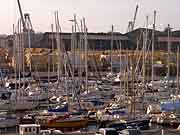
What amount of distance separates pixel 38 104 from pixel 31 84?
7.92m

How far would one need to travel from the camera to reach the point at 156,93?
124 ft

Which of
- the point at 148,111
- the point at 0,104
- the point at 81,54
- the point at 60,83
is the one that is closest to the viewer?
the point at 148,111

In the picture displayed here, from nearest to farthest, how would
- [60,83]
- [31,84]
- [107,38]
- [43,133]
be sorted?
[43,133], [60,83], [31,84], [107,38]

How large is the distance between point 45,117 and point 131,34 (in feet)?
229

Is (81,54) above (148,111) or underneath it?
above

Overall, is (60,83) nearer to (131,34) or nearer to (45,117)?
(45,117)

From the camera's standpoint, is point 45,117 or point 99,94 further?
point 99,94

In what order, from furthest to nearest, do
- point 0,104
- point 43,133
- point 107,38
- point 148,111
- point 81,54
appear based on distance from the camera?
point 107,38 → point 81,54 → point 0,104 → point 148,111 → point 43,133

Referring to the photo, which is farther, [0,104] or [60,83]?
[60,83]

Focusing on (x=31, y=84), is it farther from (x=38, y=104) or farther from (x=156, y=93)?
(x=156, y=93)

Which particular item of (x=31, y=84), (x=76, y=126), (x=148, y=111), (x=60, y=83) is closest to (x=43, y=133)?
(x=76, y=126)

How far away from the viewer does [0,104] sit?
32562 mm

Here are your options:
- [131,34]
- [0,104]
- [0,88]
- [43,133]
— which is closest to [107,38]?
[131,34]

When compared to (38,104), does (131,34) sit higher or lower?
higher
